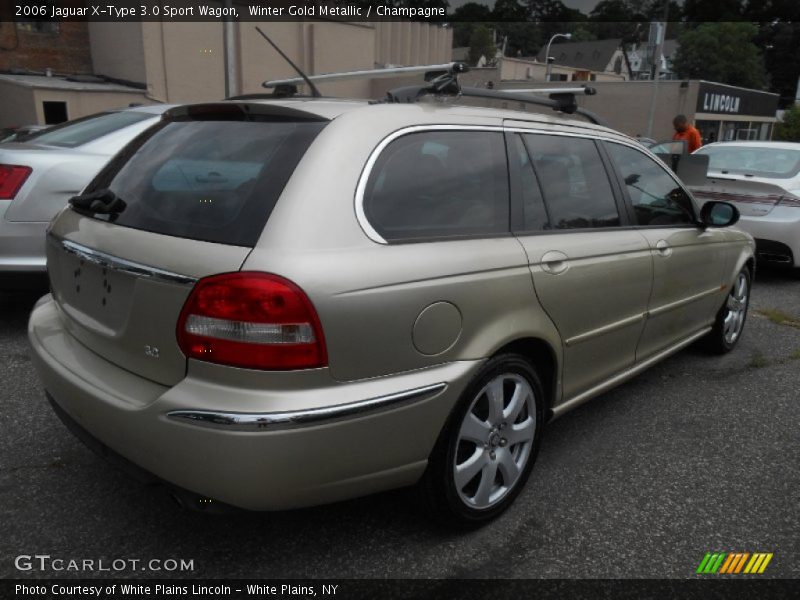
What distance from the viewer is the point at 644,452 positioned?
3205 mm

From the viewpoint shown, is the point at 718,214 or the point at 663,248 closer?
the point at 663,248

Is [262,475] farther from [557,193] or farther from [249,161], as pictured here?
[557,193]

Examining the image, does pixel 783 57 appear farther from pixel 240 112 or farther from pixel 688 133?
Result: pixel 240 112

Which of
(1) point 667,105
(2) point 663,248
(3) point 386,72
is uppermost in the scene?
(3) point 386,72

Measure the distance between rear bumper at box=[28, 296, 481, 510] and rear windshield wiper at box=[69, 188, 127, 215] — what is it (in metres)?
0.54

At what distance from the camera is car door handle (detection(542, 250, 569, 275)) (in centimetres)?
258

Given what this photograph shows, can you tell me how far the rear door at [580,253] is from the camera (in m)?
2.64

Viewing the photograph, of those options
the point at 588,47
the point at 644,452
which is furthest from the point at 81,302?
the point at 588,47

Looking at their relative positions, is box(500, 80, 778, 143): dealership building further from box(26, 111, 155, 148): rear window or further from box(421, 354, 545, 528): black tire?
box(421, 354, 545, 528): black tire

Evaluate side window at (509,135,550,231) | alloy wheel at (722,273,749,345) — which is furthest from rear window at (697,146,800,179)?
side window at (509,135,550,231)

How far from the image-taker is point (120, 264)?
6.93 ft

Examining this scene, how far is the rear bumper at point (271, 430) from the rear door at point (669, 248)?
1608mm

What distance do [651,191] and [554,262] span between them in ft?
4.18

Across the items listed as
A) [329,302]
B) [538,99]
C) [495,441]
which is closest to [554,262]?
[495,441]
